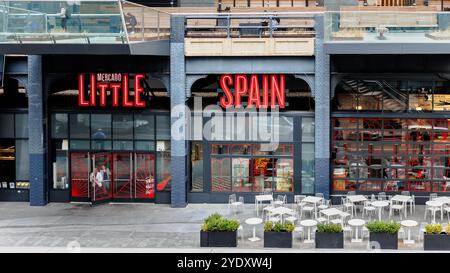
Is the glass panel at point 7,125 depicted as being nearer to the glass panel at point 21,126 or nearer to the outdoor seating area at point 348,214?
the glass panel at point 21,126

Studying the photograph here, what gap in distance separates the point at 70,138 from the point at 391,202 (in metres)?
13.7

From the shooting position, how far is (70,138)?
91.7 ft

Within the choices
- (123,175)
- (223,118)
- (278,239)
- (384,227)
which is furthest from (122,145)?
(384,227)

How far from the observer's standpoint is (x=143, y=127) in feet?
91.1

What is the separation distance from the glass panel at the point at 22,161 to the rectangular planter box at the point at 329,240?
48.8 feet

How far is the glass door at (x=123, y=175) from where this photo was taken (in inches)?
1097

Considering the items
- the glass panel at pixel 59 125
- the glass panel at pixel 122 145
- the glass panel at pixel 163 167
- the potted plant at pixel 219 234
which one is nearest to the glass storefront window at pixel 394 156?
the glass panel at pixel 163 167

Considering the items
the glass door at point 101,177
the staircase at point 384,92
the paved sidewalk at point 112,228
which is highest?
the staircase at point 384,92

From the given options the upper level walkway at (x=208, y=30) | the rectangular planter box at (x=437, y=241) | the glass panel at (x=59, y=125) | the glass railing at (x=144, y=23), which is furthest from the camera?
the glass panel at (x=59, y=125)

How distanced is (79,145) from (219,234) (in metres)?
10.7

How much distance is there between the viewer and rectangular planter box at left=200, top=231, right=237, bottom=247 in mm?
19547

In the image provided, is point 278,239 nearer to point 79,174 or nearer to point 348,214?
point 348,214

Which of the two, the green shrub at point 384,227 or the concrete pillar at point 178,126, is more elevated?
the concrete pillar at point 178,126

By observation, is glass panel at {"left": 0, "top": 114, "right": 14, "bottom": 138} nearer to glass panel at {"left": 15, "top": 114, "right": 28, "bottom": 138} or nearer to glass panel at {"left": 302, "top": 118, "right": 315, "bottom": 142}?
glass panel at {"left": 15, "top": 114, "right": 28, "bottom": 138}
